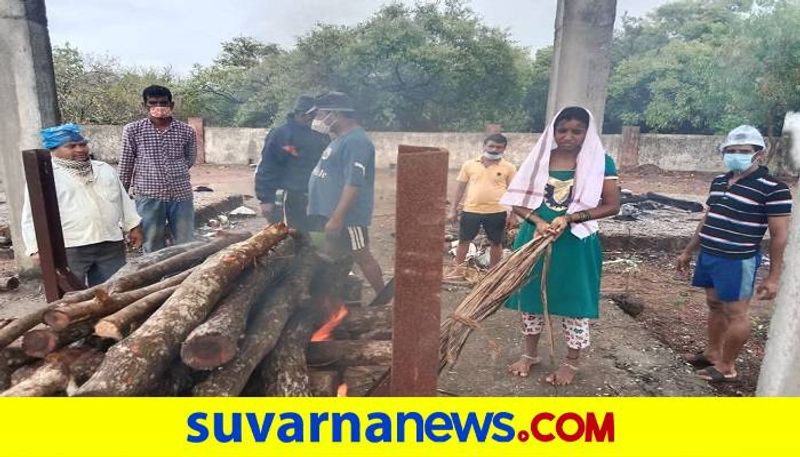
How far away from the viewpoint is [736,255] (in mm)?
3008

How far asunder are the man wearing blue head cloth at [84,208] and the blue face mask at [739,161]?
4.21 m

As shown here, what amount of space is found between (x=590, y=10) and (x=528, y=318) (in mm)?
3338

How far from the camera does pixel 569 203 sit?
9.21 ft

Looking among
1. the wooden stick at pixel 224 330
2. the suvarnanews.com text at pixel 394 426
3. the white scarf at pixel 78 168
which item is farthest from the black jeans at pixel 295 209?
the suvarnanews.com text at pixel 394 426

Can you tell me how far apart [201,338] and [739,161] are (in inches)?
128

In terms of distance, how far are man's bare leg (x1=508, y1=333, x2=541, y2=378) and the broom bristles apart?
76 cm

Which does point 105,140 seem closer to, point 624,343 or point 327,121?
point 327,121

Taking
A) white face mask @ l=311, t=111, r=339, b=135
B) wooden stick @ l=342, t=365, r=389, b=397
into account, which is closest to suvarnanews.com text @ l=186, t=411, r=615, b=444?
wooden stick @ l=342, t=365, r=389, b=397

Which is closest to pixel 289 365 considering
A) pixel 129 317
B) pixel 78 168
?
pixel 129 317

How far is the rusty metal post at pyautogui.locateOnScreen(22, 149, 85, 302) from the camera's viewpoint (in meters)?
2.65

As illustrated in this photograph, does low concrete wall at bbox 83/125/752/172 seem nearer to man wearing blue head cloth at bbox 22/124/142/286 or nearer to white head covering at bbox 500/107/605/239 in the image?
man wearing blue head cloth at bbox 22/124/142/286

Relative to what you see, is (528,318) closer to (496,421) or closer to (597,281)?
(597,281)

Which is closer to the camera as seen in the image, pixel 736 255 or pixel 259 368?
pixel 259 368

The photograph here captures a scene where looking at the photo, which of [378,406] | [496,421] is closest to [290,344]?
[378,406]
